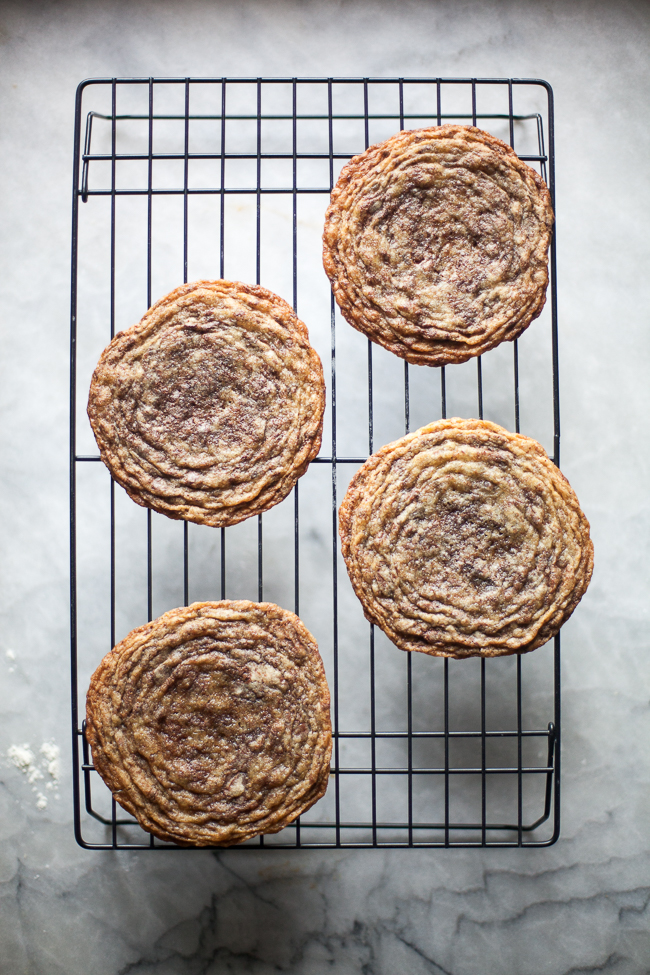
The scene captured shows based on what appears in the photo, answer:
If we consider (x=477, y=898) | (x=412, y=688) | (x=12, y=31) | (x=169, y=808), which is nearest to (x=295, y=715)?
(x=169, y=808)

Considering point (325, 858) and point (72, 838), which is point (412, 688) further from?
point (72, 838)

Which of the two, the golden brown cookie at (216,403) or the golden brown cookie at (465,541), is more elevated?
the golden brown cookie at (216,403)

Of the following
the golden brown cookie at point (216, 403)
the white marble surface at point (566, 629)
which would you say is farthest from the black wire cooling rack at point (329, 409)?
the golden brown cookie at point (216, 403)

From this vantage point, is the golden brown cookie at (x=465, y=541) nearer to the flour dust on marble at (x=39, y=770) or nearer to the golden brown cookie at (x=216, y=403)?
the golden brown cookie at (x=216, y=403)

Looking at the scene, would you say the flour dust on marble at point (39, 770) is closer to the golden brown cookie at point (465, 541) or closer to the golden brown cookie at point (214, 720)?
the golden brown cookie at point (214, 720)

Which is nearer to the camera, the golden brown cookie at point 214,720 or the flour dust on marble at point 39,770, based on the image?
the golden brown cookie at point 214,720

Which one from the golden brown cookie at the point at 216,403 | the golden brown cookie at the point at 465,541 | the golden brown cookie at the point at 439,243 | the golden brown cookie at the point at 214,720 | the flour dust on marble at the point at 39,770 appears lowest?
the flour dust on marble at the point at 39,770
